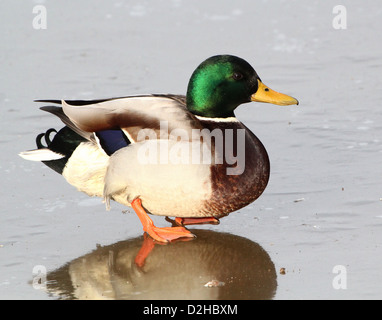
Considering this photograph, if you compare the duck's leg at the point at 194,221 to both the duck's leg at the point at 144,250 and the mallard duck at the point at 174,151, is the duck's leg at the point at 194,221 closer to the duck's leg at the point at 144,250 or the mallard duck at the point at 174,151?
the mallard duck at the point at 174,151

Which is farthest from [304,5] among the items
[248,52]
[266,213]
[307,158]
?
[266,213]

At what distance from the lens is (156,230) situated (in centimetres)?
445

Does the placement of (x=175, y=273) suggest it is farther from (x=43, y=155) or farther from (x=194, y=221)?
(x=43, y=155)

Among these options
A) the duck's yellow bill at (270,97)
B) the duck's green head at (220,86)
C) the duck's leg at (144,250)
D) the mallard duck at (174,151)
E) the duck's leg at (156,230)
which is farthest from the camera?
the duck's yellow bill at (270,97)

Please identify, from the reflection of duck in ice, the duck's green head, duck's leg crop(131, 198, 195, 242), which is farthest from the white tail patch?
the duck's green head

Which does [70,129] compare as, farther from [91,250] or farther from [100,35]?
[100,35]

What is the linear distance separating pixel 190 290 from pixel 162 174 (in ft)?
2.46

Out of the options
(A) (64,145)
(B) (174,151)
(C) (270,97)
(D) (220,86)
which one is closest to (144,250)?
(B) (174,151)

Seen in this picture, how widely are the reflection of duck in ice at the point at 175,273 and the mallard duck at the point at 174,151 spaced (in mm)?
172

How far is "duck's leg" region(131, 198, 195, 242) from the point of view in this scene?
4418mm

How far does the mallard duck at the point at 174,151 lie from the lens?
4301 millimetres

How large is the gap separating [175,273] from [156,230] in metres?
0.51

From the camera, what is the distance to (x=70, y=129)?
4727 millimetres

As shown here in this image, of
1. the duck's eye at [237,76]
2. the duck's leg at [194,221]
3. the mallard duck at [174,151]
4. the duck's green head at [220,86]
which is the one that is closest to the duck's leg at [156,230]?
the mallard duck at [174,151]
